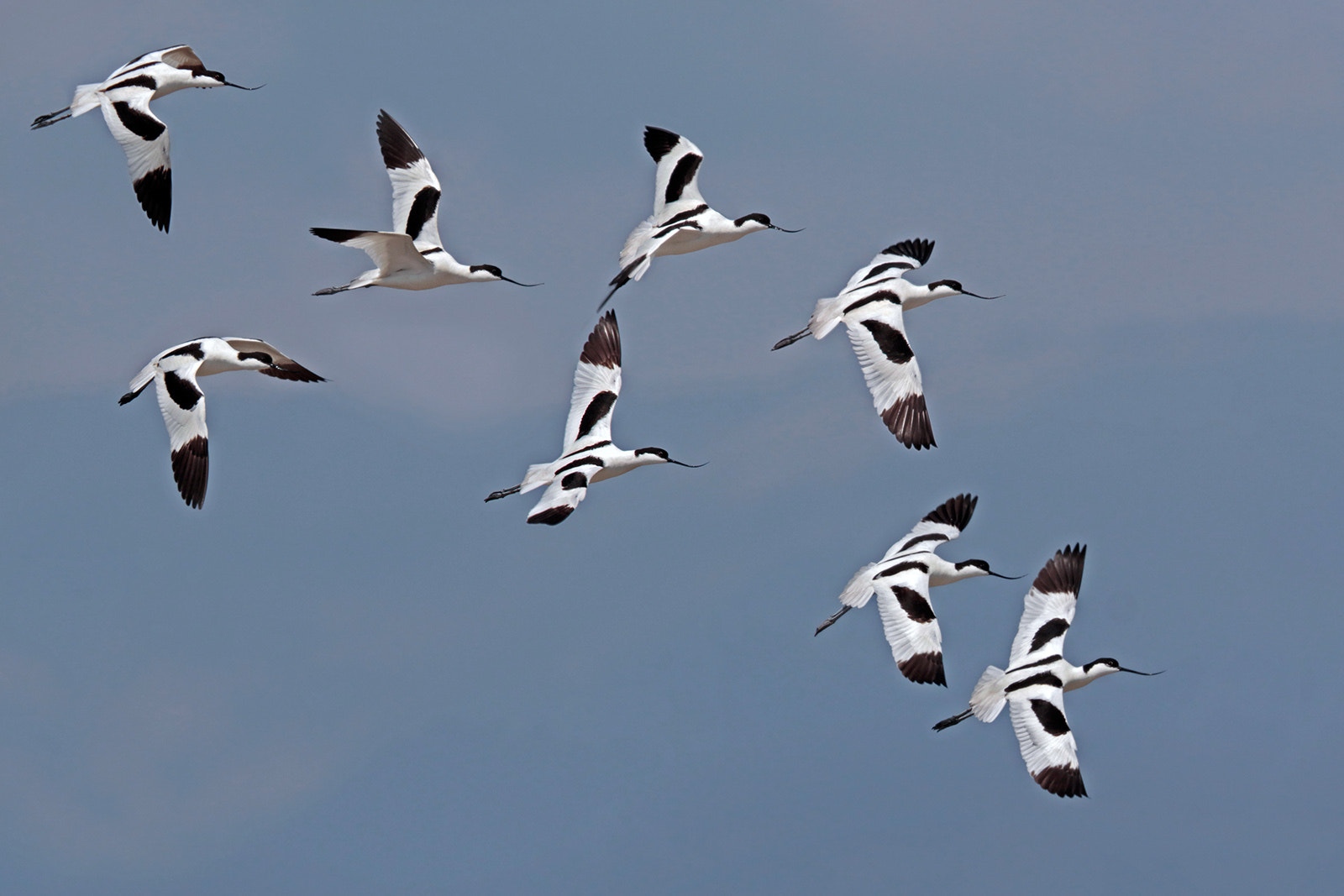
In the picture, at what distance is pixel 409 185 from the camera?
25891mm

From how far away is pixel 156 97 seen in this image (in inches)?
992

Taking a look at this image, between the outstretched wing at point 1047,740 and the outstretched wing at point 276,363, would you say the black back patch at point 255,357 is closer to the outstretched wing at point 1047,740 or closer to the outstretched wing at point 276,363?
the outstretched wing at point 276,363

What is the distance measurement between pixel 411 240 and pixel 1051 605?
10002 millimetres

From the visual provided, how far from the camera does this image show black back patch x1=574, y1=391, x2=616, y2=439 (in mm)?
26047

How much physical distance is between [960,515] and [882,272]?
3586 millimetres

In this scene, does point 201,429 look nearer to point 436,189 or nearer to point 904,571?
point 436,189

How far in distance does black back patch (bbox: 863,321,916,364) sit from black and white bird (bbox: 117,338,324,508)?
268 inches

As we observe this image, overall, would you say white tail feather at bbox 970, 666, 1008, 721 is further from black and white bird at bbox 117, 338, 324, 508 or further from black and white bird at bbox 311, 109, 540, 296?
black and white bird at bbox 117, 338, 324, 508

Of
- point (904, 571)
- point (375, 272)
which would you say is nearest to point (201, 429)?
point (375, 272)

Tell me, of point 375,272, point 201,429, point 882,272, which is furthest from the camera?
point 882,272

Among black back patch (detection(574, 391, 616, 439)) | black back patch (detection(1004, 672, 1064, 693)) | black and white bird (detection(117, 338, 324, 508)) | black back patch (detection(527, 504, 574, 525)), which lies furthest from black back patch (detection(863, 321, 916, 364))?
black and white bird (detection(117, 338, 324, 508))

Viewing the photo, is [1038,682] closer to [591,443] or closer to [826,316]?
[826,316]

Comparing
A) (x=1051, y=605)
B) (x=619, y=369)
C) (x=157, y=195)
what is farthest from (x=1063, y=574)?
(x=157, y=195)

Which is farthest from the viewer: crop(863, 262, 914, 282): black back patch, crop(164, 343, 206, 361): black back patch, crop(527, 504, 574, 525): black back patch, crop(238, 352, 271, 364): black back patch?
crop(863, 262, 914, 282): black back patch
